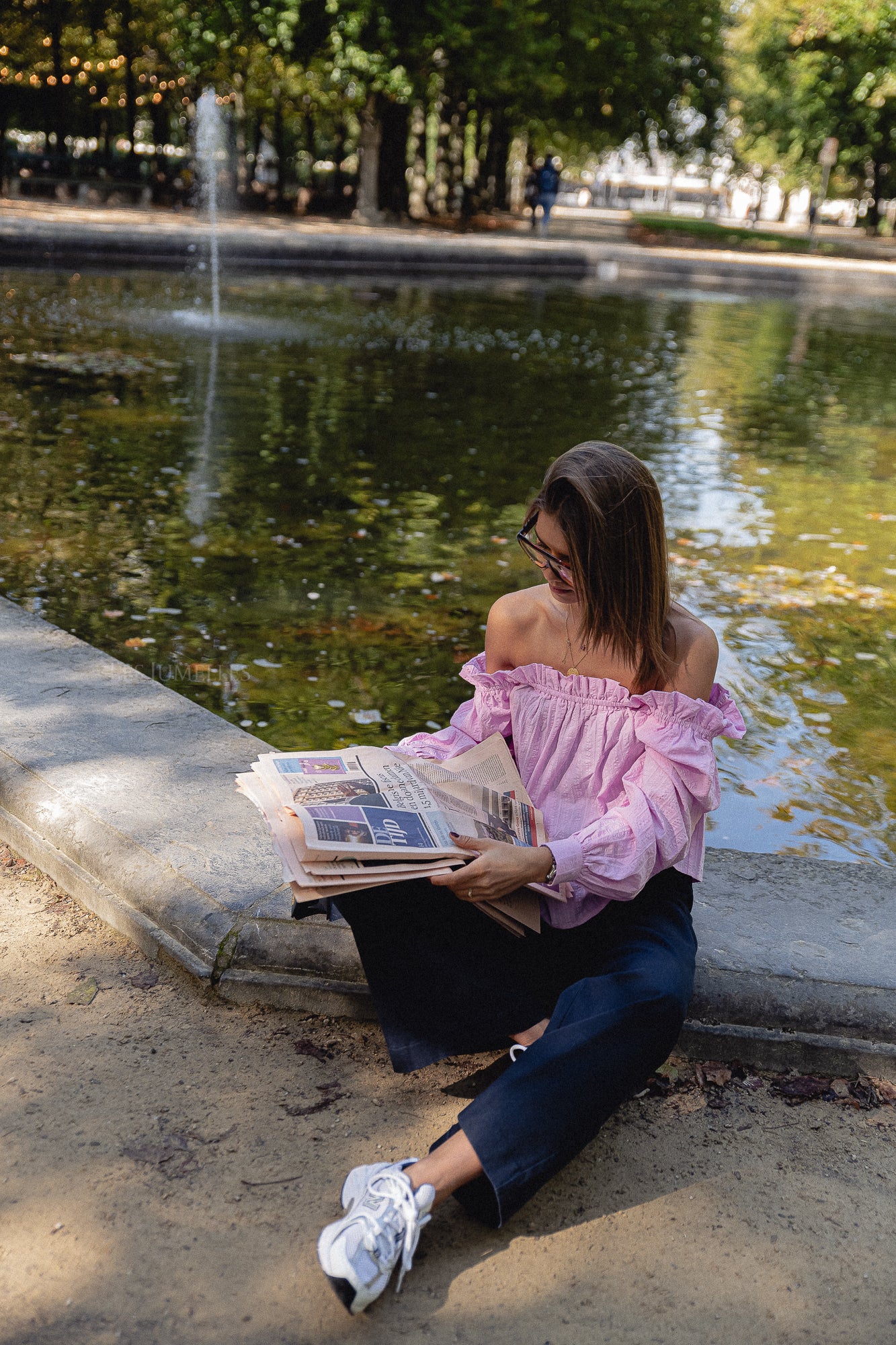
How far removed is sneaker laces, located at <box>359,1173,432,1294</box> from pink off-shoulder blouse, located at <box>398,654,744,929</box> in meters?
0.71

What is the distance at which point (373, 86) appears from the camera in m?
26.9

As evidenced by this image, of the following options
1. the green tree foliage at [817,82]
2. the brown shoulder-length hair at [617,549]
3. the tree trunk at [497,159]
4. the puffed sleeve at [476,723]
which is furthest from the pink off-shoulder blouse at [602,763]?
the tree trunk at [497,159]

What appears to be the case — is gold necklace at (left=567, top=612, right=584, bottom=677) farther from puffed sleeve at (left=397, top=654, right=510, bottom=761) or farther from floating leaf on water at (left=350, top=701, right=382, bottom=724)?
floating leaf on water at (left=350, top=701, right=382, bottom=724)

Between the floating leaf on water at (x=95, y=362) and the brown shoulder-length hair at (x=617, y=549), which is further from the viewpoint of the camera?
the floating leaf on water at (x=95, y=362)

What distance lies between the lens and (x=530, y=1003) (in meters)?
2.73

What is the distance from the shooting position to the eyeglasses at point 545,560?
2.90 m

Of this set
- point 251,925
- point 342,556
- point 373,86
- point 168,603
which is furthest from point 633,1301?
point 373,86

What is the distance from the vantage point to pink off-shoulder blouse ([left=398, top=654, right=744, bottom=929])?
2717mm

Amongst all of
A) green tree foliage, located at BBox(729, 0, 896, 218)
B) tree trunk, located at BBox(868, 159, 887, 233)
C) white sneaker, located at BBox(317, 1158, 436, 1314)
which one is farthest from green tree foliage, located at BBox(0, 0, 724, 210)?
white sneaker, located at BBox(317, 1158, 436, 1314)

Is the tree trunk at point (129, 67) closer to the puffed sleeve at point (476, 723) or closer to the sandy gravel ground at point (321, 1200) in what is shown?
the puffed sleeve at point (476, 723)

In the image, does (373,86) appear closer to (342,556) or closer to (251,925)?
(342,556)

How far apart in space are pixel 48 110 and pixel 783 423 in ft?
99.2

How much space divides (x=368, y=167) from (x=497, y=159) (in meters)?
14.5

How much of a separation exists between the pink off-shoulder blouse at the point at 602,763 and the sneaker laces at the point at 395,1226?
712 mm
